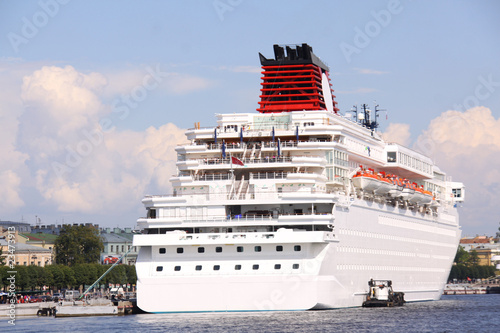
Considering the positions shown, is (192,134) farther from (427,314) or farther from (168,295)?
(427,314)

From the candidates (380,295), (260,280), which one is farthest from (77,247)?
(260,280)

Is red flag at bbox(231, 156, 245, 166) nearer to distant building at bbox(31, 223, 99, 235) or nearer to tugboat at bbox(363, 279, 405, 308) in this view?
tugboat at bbox(363, 279, 405, 308)

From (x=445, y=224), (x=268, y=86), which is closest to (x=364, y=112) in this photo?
(x=445, y=224)

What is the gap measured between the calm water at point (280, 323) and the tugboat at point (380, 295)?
2.14 m

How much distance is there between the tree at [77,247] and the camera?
13962cm

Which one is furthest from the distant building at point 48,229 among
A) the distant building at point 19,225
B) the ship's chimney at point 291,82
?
the ship's chimney at point 291,82

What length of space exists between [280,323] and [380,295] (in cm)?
1934

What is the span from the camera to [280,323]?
59.9 metres

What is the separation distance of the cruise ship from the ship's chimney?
10 cm

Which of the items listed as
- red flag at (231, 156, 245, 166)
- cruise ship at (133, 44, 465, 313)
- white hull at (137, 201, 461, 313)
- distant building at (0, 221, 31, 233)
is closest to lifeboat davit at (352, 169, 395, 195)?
cruise ship at (133, 44, 465, 313)

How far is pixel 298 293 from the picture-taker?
214 feet

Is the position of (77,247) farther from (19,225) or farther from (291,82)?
(291,82)

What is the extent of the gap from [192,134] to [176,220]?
9.26 metres

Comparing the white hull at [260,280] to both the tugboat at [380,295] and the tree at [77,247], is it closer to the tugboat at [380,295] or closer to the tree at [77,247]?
the tugboat at [380,295]
